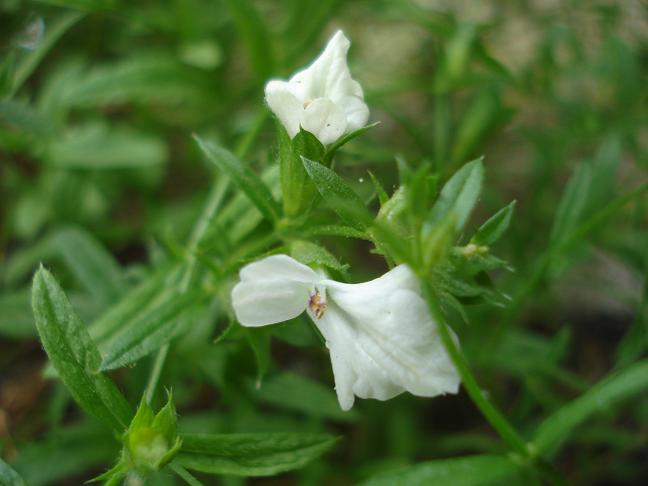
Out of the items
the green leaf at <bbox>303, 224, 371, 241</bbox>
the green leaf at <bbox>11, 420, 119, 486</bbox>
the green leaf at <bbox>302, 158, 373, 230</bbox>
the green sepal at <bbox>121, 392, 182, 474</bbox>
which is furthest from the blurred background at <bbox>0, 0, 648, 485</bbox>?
the green sepal at <bbox>121, 392, 182, 474</bbox>

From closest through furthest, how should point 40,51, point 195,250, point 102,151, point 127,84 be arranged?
point 195,250
point 40,51
point 127,84
point 102,151

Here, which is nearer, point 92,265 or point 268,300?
point 268,300

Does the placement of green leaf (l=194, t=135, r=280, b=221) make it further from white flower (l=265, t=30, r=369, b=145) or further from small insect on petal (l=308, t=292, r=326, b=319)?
small insect on petal (l=308, t=292, r=326, b=319)

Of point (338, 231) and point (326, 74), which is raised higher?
point (326, 74)

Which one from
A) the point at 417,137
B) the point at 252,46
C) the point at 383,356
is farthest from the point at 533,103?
the point at 383,356

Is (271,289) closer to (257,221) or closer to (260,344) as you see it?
(260,344)

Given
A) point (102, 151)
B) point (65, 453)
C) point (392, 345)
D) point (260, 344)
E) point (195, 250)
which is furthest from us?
point (102, 151)

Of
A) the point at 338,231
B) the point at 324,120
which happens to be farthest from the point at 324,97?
the point at 338,231

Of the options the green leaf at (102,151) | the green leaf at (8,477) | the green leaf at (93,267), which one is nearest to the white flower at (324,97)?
the green leaf at (8,477)
